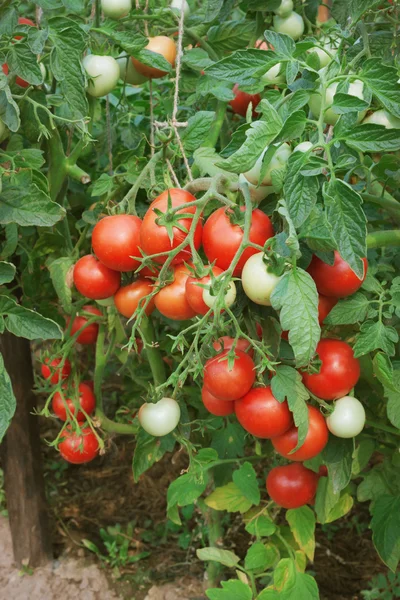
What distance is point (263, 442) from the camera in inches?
48.1

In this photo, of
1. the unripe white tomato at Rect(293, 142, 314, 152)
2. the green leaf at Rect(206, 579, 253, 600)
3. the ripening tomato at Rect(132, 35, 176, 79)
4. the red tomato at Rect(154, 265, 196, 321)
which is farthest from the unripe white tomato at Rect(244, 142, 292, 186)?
the green leaf at Rect(206, 579, 253, 600)

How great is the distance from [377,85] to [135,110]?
1064 millimetres

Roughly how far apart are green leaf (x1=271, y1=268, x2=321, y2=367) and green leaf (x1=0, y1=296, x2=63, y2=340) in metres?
0.32

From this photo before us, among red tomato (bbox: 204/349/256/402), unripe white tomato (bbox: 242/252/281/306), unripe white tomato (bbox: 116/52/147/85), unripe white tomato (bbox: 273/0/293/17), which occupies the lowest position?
red tomato (bbox: 204/349/256/402)

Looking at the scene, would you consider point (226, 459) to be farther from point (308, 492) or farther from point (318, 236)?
Result: point (318, 236)

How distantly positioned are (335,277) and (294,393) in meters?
0.14

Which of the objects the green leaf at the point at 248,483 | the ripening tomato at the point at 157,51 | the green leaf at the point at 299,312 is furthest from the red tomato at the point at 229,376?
the ripening tomato at the point at 157,51

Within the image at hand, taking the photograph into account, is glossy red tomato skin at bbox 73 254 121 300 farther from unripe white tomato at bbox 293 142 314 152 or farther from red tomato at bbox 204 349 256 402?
unripe white tomato at bbox 293 142 314 152

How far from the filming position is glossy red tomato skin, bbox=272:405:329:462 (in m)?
0.77

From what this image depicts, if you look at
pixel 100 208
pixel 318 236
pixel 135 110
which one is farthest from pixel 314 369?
pixel 135 110

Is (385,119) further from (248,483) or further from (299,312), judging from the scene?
(248,483)

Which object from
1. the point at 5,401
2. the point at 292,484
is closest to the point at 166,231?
the point at 5,401

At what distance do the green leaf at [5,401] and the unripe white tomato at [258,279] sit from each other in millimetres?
331

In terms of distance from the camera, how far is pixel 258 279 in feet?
2.04
